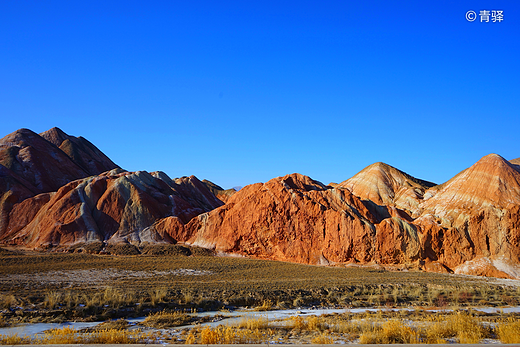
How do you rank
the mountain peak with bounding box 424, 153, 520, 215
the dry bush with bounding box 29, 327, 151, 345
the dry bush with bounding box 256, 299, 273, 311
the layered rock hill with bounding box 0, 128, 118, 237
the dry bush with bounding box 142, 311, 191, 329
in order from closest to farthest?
the dry bush with bounding box 29, 327, 151, 345
the dry bush with bounding box 142, 311, 191, 329
the dry bush with bounding box 256, 299, 273, 311
the mountain peak with bounding box 424, 153, 520, 215
the layered rock hill with bounding box 0, 128, 118, 237

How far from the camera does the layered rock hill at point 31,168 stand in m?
60.4

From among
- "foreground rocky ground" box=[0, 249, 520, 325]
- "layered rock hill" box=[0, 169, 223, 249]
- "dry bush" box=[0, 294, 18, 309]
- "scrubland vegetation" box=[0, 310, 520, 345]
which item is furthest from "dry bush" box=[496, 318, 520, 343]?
"layered rock hill" box=[0, 169, 223, 249]

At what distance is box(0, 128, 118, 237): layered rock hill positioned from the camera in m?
60.4

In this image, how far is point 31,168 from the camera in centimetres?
7312

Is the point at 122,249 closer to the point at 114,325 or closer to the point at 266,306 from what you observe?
the point at 266,306

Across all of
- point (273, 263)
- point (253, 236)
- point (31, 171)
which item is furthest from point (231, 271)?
point (31, 171)

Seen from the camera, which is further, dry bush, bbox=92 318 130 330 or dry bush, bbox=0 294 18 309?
dry bush, bbox=0 294 18 309

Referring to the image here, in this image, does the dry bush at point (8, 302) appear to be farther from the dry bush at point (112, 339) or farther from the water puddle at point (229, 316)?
the dry bush at point (112, 339)

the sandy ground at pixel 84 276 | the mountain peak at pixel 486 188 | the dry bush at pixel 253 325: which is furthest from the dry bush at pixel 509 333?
the mountain peak at pixel 486 188

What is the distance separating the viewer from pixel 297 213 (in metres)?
43.8

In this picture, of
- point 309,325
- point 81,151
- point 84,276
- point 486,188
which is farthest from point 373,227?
point 81,151

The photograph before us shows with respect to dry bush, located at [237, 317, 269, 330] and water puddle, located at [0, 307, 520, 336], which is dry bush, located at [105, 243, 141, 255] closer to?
water puddle, located at [0, 307, 520, 336]

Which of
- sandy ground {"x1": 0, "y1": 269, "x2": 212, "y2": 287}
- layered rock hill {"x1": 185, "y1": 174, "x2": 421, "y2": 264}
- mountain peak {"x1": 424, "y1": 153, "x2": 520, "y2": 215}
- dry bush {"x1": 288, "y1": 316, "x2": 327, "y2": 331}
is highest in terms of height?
mountain peak {"x1": 424, "y1": 153, "x2": 520, "y2": 215}

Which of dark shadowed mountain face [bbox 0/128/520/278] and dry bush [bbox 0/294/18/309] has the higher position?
dark shadowed mountain face [bbox 0/128/520/278]
